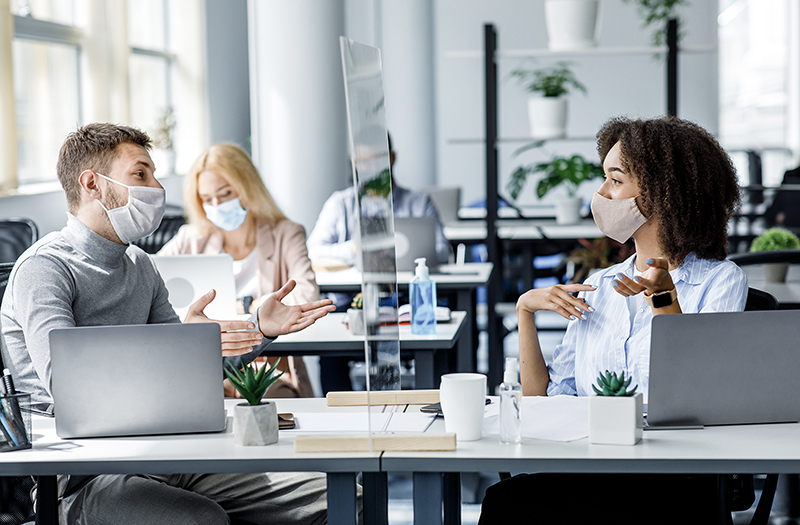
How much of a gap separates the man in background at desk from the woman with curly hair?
0.43 meters

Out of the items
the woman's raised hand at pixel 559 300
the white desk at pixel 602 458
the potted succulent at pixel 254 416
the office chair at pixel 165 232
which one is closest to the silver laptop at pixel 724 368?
the white desk at pixel 602 458

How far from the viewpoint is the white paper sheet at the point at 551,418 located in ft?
4.58

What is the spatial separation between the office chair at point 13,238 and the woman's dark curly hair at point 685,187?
8.72 feet

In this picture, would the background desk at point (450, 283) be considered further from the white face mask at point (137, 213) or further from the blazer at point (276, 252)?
the white face mask at point (137, 213)

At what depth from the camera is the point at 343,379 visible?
366 centimetres

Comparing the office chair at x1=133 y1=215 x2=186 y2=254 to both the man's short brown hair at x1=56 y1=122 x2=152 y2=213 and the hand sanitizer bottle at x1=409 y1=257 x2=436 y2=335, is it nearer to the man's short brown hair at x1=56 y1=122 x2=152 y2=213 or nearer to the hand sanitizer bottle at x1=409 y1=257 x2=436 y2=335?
→ the hand sanitizer bottle at x1=409 y1=257 x2=436 y2=335

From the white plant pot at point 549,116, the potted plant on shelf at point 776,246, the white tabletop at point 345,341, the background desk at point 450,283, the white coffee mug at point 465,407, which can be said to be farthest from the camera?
the white plant pot at point 549,116

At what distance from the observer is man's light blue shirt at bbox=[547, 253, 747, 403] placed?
1.68 m

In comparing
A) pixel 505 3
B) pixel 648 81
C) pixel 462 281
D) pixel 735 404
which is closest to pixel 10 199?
pixel 462 281

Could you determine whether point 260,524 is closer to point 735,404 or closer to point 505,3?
point 735,404

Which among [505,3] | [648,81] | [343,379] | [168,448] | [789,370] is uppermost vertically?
[505,3]

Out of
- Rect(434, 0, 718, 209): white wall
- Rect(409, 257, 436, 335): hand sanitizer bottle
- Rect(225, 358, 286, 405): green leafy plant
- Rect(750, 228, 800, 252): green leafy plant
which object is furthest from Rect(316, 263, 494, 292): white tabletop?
Rect(434, 0, 718, 209): white wall

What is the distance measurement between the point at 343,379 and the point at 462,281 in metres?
0.69

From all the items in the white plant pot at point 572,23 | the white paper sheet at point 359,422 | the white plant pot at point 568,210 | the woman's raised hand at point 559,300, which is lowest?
the white paper sheet at point 359,422
